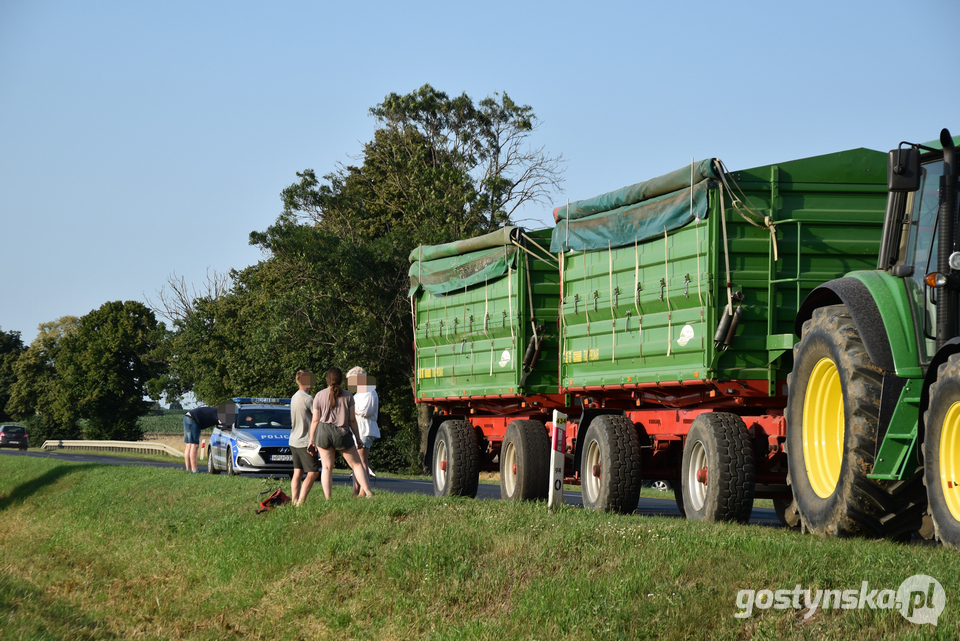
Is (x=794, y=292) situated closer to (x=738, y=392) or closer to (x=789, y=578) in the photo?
(x=738, y=392)

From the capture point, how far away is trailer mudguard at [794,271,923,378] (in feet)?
23.3

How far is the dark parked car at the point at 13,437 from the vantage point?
6016cm

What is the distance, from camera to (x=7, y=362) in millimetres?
101625

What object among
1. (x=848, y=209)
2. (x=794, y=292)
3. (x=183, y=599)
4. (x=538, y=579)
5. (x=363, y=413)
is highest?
(x=848, y=209)

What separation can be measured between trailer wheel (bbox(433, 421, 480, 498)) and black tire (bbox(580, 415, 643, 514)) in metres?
3.88

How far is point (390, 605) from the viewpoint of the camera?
8078mm

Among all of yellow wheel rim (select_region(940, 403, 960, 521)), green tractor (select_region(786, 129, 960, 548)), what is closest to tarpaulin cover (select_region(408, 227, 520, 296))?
green tractor (select_region(786, 129, 960, 548))

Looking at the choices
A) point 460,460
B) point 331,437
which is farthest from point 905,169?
point 460,460

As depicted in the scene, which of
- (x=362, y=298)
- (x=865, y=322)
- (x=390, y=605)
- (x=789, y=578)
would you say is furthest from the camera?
(x=362, y=298)

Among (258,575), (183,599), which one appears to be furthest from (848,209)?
(183,599)

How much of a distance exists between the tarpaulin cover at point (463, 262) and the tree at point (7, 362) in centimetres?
8791

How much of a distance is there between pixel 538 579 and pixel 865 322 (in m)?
2.92

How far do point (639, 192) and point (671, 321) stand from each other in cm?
162

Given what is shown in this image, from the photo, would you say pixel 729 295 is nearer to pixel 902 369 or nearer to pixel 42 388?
pixel 902 369
